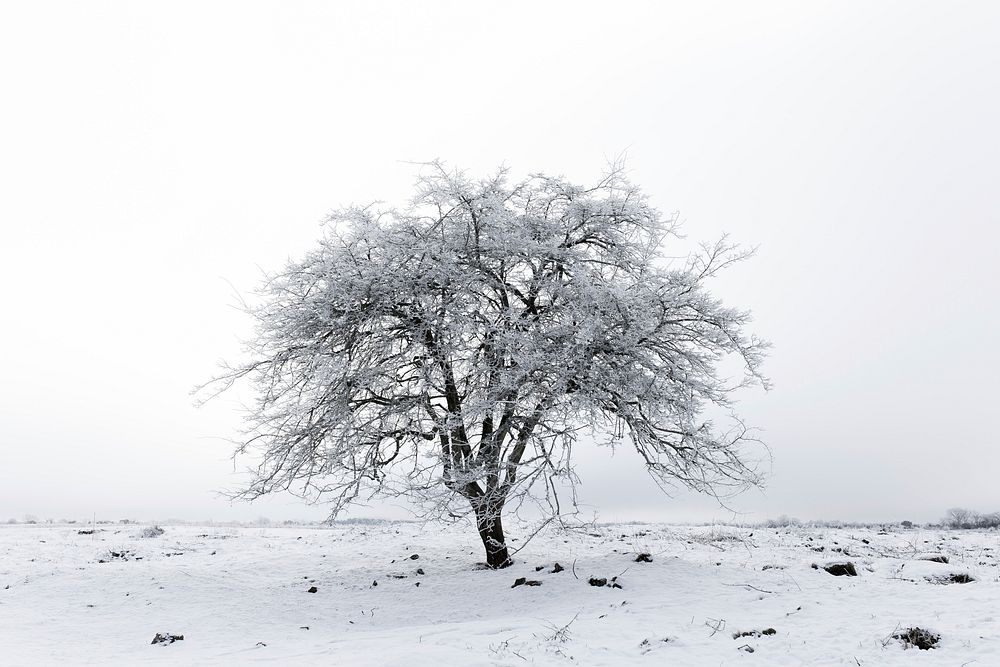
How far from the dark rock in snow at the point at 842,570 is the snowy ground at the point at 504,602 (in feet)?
0.83

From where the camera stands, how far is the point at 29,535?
78.3 feet

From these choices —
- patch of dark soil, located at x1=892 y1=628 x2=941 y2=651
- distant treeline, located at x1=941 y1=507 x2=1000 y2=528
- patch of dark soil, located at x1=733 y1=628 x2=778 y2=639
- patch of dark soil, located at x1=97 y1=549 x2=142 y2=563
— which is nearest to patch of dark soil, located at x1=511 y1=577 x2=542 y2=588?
patch of dark soil, located at x1=733 y1=628 x2=778 y2=639

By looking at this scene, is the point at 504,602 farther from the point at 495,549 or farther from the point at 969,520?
the point at 969,520

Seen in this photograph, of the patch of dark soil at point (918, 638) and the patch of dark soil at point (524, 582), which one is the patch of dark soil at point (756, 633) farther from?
the patch of dark soil at point (524, 582)

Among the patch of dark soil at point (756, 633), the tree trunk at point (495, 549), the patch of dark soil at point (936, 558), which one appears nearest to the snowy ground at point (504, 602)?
the patch of dark soil at point (756, 633)

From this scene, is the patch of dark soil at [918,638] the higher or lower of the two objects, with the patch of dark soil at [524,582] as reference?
lower

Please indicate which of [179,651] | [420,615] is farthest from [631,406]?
[179,651]

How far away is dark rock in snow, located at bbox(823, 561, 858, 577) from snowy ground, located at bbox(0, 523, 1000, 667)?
253 millimetres

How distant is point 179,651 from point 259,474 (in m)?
4.61

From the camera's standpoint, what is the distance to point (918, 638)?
8750 mm

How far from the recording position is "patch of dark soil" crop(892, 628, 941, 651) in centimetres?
863

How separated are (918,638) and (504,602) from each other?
702cm

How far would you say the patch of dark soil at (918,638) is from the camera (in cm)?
863

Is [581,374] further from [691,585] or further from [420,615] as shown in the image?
[420,615]
